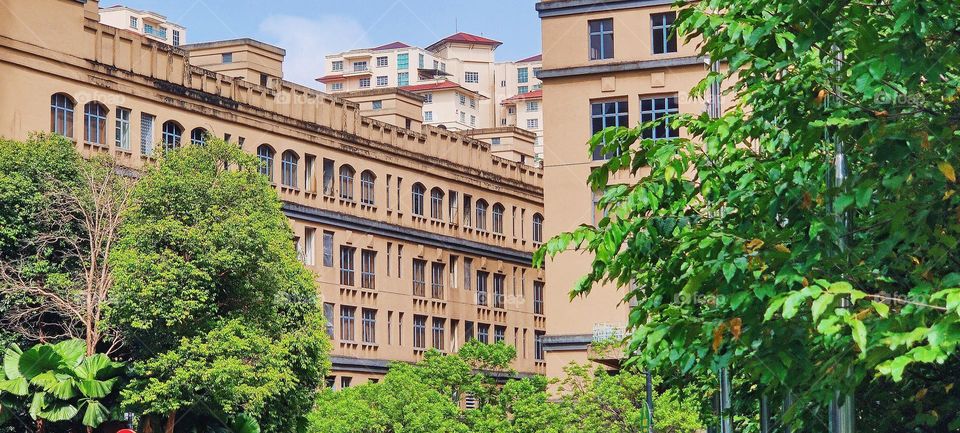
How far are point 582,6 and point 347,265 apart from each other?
2585 cm

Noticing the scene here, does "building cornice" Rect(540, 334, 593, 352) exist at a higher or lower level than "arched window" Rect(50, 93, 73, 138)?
lower

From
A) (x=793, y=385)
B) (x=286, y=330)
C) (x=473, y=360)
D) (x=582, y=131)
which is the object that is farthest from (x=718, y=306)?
(x=473, y=360)

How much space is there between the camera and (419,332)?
3071 inches

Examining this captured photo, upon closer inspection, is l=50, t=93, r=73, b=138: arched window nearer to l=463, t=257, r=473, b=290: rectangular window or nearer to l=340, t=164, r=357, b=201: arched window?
l=340, t=164, r=357, b=201: arched window

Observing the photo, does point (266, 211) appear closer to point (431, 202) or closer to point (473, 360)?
point (473, 360)

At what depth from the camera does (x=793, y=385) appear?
11992 millimetres

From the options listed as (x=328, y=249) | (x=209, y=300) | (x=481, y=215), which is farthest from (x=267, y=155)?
(x=209, y=300)

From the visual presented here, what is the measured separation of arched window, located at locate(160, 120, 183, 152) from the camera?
6303 centimetres

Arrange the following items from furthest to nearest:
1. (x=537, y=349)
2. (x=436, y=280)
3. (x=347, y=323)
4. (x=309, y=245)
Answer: (x=537, y=349) < (x=436, y=280) < (x=347, y=323) < (x=309, y=245)

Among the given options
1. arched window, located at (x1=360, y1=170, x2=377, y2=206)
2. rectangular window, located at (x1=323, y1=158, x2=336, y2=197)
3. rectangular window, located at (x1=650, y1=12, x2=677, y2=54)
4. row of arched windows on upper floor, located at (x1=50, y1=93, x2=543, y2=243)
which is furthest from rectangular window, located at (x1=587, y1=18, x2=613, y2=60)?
arched window, located at (x1=360, y1=170, x2=377, y2=206)

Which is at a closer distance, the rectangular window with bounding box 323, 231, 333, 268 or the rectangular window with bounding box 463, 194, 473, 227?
the rectangular window with bounding box 323, 231, 333, 268

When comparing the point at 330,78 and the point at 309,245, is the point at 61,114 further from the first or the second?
the point at 330,78

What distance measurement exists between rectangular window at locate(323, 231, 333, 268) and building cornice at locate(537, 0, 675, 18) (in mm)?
23697

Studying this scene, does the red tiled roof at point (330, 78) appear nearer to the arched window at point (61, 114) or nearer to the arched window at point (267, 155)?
the arched window at point (267, 155)
